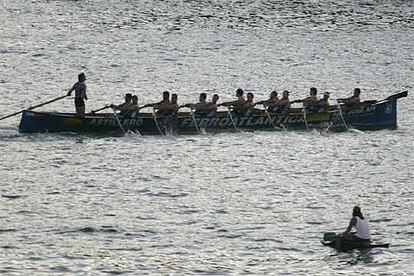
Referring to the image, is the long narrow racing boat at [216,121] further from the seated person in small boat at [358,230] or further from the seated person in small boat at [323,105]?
the seated person in small boat at [358,230]

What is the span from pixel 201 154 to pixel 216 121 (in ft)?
9.96

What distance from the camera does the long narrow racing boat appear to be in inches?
2071

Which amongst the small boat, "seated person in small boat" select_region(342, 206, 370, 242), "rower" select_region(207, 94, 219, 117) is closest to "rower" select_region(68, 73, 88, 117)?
"rower" select_region(207, 94, 219, 117)

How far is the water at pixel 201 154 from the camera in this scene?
38.3m

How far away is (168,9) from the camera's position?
289ft

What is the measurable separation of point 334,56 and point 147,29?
40.9 ft

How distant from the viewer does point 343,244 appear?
37719mm

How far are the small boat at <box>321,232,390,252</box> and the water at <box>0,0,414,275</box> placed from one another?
20cm

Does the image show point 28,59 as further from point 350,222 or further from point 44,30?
point 350,222

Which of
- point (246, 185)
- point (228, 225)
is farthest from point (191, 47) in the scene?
point (228, 225)

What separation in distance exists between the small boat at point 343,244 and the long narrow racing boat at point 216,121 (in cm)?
1647

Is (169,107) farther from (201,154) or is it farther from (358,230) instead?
(358,230)

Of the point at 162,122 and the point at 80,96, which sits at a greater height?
the point at 80,96

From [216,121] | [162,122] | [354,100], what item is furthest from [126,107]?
[354,100]
